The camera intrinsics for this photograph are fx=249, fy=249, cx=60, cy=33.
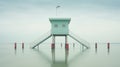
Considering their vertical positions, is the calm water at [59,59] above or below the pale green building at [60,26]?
below

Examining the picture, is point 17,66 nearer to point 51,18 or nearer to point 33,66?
point 33,66

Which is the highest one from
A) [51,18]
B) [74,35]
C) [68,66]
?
[51,18]

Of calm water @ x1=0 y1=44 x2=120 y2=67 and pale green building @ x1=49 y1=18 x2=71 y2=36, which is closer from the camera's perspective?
calm water @ x1=0 y1=44 x2=120 y2=67

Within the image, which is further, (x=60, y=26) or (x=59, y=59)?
(x=60, y=26)

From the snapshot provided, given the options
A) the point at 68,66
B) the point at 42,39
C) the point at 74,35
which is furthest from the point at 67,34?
the point at 68,66

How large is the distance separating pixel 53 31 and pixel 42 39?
14.4 feet

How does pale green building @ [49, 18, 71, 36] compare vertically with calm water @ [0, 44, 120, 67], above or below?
above

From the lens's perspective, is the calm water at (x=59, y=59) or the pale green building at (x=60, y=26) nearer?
the calm water at (x=59, y=59)

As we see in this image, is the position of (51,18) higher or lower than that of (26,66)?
higher

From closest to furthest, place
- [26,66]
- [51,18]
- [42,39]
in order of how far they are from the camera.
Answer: [26,66] → [51,18] → [42,39]

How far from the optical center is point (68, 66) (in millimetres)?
26641

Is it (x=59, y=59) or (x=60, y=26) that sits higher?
(x=60, y=26)

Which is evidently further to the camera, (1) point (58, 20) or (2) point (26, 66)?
(1) point (58, 20)

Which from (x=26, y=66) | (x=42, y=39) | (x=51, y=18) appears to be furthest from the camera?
(x=42, y=39)
